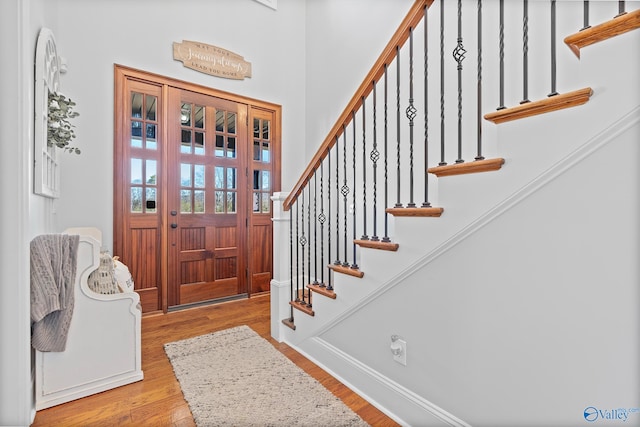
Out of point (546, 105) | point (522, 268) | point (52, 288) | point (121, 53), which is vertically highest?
point (121, 53)

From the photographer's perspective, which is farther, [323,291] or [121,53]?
[121,53]

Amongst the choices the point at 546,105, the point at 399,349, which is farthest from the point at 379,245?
the point at 546,105

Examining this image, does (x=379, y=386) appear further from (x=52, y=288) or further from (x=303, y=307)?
(x=52, y=288)

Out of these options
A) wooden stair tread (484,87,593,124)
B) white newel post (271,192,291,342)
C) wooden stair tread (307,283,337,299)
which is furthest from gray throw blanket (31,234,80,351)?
wooden stair tread (484,87,593,124)

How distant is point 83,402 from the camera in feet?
5.52

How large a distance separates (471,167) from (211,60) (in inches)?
130

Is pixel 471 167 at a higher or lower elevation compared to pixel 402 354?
higher

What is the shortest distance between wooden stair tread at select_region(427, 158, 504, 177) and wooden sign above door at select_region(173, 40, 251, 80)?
309 centimetres

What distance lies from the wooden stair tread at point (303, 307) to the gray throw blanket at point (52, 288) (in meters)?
1.32

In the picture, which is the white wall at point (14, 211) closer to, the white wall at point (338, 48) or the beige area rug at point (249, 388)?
the beige area rug at point (249, 388)

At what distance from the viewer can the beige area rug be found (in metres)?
1.52

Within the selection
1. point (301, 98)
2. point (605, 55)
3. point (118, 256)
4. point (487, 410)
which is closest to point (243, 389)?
point (487, 410)

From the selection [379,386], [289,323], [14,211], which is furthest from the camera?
[289,323]

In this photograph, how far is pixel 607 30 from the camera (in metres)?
0.89
